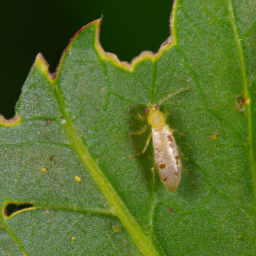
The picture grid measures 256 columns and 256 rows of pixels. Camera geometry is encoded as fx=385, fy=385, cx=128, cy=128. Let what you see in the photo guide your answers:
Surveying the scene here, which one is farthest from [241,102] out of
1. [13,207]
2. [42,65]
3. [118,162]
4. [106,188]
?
[13,207]

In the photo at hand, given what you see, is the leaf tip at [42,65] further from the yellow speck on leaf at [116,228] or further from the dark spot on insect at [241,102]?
the dark spot on insect at [241,102]

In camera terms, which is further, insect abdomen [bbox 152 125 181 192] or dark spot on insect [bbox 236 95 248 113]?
insect abdomen [bbox 152 125 181 192]

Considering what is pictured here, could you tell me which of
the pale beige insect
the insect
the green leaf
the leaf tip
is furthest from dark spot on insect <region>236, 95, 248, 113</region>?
the leaf tip

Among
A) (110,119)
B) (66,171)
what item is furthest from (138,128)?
(66,171)

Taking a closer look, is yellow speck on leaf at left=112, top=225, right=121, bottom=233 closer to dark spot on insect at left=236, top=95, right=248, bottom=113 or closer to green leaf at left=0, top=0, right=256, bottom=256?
green leaf at left=0, top=0, right=256, bottom=256

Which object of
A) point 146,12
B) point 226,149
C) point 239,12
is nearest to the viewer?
point 239,12

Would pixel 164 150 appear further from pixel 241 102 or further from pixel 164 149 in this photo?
pixel 241 102

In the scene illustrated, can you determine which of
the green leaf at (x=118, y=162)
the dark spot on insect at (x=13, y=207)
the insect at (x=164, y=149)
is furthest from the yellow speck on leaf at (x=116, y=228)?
the dark spot on insect at (x=13, y=207)

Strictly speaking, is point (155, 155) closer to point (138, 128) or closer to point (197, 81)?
point (138, 128)
